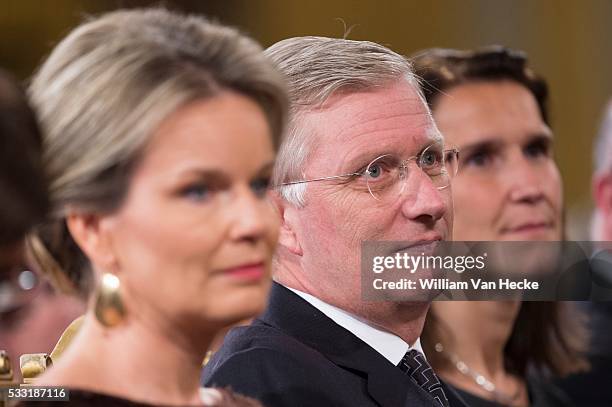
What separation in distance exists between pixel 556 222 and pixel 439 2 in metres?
1.87

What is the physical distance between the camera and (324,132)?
1.45 m

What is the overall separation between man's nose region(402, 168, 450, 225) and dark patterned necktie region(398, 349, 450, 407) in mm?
182

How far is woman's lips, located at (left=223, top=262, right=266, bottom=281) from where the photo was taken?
Answer: 3.41ft

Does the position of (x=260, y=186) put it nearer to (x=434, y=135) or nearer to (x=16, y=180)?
(x=16, y=180)

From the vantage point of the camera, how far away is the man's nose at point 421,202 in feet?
4.60

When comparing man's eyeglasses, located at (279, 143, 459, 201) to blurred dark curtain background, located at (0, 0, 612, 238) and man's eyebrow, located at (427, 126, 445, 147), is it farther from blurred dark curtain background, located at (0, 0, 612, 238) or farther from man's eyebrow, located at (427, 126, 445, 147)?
blurred dark curtain background, located at (0, 0, 612, 238)

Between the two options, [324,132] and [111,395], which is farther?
[324,132]

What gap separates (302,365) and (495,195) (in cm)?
84

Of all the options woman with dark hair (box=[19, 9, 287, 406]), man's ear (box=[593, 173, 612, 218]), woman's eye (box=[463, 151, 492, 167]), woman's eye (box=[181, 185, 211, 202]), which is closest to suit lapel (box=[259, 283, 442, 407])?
woman with dark hair (box=[19, 9, 287, 406])

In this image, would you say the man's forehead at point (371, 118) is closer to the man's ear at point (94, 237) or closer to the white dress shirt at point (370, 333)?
the white dress shirt at point (370, 333)

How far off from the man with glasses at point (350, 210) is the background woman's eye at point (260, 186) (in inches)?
13.7

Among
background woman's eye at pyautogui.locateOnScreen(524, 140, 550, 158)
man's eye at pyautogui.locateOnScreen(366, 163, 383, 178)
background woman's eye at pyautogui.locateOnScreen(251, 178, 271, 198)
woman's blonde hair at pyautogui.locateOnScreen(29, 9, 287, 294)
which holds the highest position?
woman's blonde hair at pyautogui.locateOnScreen(29, 9, 287, 294)

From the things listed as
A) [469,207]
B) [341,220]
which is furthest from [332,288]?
[469,207]

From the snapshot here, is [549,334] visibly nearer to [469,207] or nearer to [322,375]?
[469,207]
